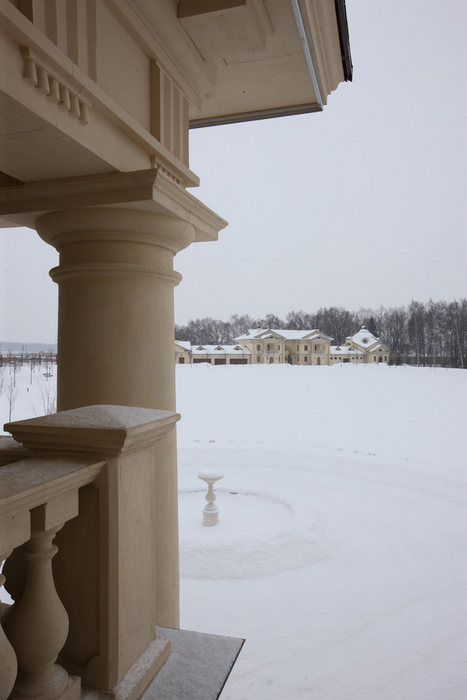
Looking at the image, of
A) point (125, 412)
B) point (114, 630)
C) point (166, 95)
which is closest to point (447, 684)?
point (114, 630)

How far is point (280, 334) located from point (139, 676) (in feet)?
170

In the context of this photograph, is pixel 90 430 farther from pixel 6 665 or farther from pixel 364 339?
pixel 364 339

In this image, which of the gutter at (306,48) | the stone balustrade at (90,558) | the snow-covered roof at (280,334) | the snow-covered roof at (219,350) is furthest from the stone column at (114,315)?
the snow-covered roof at (280,334)

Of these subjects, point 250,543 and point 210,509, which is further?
point 210,509

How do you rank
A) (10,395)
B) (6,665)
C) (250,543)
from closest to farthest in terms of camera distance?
(6,665), (250,543), (10,395)

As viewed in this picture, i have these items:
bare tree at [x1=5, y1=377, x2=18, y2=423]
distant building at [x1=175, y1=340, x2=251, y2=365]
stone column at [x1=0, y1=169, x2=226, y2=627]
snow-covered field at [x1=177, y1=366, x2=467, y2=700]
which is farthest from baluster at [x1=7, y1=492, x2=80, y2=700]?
distant building at [x1=175, y1=340, x2=251, y2=365]

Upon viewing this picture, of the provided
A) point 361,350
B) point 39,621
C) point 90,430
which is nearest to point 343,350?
point 361,350

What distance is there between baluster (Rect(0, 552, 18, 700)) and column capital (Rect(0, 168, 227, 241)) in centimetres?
166

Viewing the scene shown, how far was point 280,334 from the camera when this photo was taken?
5294 centimetres

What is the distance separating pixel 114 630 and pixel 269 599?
4.75m

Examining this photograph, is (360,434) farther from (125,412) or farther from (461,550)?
(125,412)

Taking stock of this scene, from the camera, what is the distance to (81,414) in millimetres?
1536

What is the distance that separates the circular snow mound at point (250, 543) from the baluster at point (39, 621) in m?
5.28

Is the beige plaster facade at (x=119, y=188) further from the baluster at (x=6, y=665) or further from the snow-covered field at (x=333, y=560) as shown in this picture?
the snow-covered field at (x=333, y=560)
